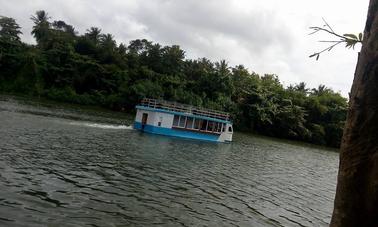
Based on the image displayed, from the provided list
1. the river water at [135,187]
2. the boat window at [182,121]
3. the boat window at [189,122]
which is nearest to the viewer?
the river water at [135,187]

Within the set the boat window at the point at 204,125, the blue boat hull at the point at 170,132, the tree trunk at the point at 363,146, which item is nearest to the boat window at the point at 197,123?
the boat window at the point at 204,125

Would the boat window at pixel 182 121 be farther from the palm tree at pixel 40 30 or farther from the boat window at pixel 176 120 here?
the palm tree at pixel 40 30

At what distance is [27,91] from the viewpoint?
76062mm

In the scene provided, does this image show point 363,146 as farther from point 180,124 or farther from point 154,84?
point 154,84

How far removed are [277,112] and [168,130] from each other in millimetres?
40840

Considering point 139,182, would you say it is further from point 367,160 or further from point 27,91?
point 27,91

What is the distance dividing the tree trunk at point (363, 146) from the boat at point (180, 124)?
38.9 metres

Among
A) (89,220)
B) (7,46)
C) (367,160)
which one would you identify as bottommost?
(89,220)

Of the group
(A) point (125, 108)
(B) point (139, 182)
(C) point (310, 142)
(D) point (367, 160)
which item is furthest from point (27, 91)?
(D) point (367, 160)

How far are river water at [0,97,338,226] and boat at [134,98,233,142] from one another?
37.9ft

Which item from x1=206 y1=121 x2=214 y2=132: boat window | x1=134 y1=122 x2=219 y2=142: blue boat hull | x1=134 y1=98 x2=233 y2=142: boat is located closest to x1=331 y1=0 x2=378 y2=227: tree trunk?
x1=134 y1=98 x2=233 y2=142: boat

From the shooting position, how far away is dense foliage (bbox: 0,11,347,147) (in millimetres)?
75625

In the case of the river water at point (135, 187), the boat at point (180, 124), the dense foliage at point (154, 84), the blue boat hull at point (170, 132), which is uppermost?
the dense foliage at point (154, 84)

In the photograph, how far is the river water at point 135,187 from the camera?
12.8 meters
